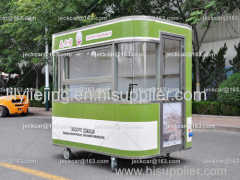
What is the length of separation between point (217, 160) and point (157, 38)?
117 inches

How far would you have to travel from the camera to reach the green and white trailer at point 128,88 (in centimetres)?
597

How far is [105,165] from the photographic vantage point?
664 cm

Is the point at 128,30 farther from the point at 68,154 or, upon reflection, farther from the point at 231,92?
the point at 231,92

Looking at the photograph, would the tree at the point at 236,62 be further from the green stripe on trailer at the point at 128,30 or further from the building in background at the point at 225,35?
the green stripe on trailer at the point at 128,30

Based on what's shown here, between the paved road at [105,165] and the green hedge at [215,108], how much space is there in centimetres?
611

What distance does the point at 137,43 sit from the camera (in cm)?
602

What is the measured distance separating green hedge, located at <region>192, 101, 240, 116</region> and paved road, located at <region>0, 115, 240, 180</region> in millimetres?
6113

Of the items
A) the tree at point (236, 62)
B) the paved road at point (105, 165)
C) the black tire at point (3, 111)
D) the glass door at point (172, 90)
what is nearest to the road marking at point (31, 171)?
the paved road at point (105, 165)

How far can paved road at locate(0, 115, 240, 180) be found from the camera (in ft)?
19.1

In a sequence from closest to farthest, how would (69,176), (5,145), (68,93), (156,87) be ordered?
(69,176), (156,87), (68,93), (5,145)

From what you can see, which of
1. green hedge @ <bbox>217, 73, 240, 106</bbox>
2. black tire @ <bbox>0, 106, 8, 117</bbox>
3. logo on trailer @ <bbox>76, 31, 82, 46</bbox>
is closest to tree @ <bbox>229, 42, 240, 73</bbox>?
green hedge @ <bbox>217, 73, 240, 106</bbox>

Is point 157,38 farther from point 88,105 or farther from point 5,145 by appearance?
point 5,145

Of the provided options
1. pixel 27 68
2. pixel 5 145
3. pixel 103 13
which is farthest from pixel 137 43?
pixel 27 68

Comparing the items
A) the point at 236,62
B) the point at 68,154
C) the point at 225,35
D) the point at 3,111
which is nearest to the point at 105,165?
the point at 68,154
